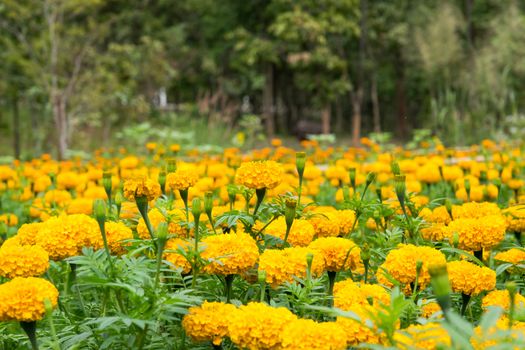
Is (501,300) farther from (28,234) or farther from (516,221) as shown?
(28,234)

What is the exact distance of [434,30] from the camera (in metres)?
20.6

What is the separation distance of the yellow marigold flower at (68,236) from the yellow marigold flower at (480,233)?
1024mm

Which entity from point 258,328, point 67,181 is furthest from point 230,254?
point 67,181

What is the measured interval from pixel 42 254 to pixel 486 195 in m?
2.15

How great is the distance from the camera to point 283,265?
148 cm

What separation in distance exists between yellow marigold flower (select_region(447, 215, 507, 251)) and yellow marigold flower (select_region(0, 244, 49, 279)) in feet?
3.73

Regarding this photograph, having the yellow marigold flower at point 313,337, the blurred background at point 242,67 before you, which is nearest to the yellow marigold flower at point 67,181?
the yellow marigold flower at point 313,337

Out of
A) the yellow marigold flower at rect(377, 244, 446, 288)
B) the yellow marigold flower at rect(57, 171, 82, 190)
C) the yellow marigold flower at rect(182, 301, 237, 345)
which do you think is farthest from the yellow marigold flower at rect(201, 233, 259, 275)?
the yellow marigold flower at rect(57, 171, 82, 190)

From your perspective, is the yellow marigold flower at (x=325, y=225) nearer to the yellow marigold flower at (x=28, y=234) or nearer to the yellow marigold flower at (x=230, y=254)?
the yellow marigold flower at (x=230, y=254)

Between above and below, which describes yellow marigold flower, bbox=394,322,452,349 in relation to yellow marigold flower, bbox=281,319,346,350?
above

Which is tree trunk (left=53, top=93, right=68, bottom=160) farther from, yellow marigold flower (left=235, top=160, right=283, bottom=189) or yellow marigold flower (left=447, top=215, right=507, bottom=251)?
yellow marigold flower (left=447, top=215, right=507, bottom=251)

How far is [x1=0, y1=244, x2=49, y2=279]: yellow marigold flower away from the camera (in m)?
1.49

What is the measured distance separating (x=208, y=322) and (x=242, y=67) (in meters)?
19.7

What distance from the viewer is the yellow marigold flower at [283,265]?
→ 57.9 inches
